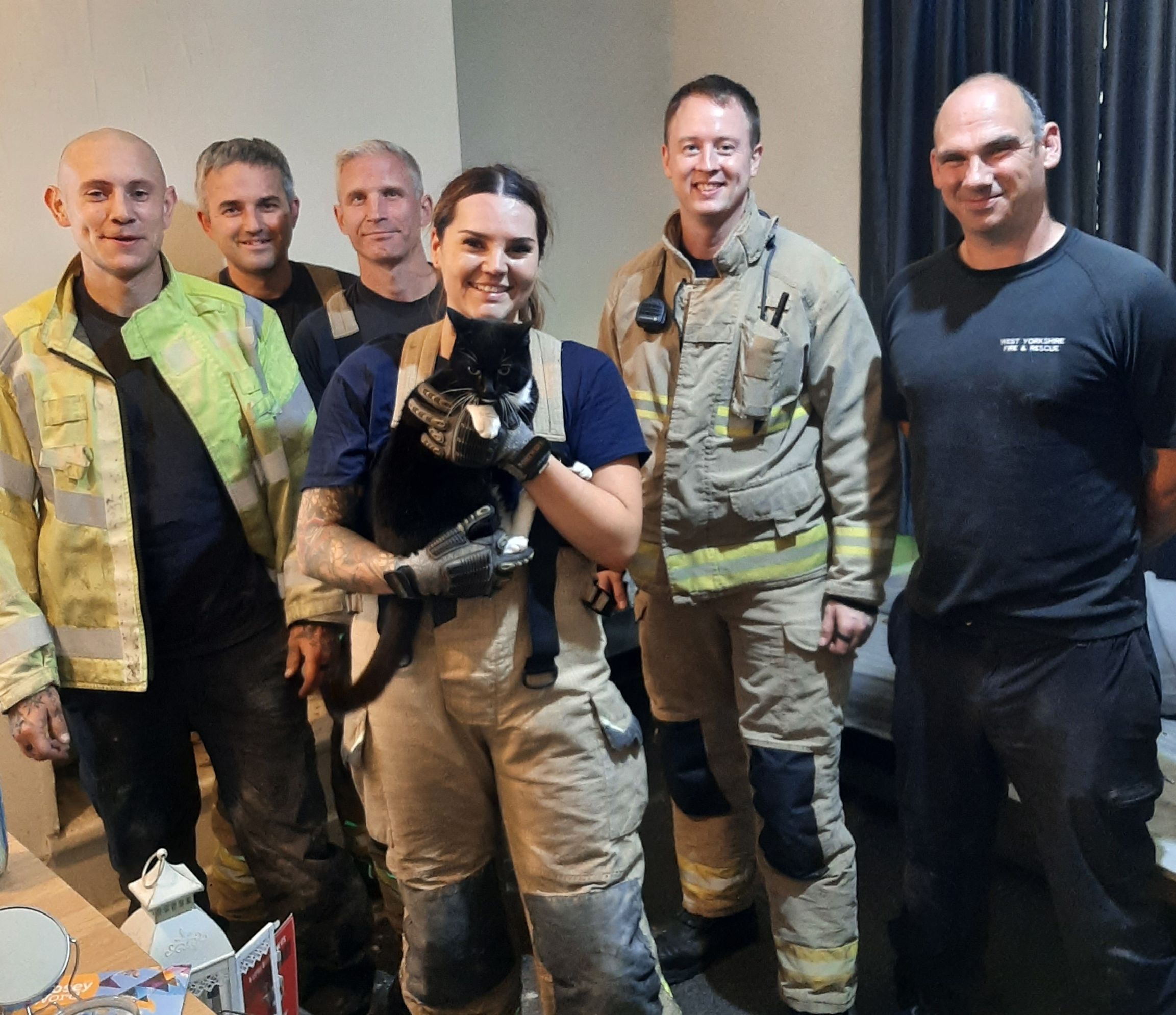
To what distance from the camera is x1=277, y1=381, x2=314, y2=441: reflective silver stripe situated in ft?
5.76

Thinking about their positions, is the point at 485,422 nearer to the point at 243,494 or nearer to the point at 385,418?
the point at 385,418

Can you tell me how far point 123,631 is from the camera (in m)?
1.66

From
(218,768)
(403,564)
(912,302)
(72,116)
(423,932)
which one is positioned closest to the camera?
(403,564)

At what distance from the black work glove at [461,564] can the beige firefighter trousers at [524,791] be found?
0.06 metres

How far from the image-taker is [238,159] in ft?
6.93

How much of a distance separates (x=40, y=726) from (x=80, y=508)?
0.35m

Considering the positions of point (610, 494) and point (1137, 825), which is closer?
point (610, 494)

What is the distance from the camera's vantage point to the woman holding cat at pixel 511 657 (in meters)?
1.29

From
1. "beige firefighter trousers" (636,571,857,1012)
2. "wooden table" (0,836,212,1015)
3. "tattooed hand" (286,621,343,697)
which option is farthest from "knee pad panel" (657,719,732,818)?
"wooden table" (0,836,212,1015)

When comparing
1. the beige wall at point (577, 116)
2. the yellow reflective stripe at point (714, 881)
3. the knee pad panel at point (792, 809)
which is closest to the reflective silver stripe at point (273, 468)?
the knee pad panel at point (792, 809)

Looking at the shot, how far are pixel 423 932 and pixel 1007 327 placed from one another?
1.22 metres

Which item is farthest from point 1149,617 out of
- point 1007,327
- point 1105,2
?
point 1105,2

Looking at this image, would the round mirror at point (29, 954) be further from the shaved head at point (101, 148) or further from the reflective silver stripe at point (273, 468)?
the shaved head at point (101, 148)

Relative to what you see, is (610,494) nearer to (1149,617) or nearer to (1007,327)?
(1007,327)
